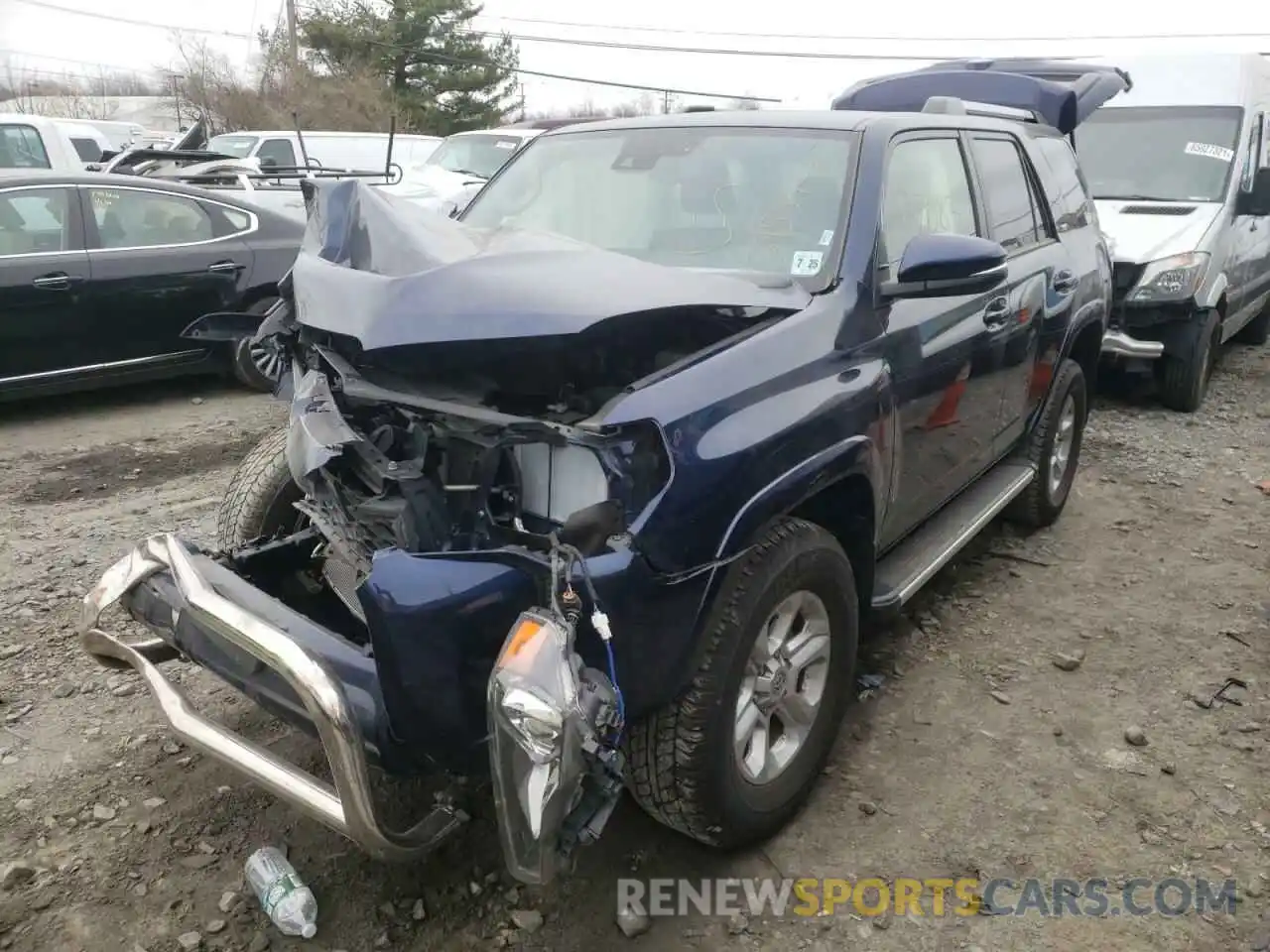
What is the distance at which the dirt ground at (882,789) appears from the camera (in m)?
2.43

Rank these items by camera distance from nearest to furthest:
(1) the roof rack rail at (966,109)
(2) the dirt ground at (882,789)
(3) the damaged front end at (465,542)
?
(3) the damaged front end at (465,542)
(2) the dirt ground at (882,789)
(1) the roof rack rail at (966,109)

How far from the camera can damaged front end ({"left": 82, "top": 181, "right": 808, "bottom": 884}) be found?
1923 millimetres

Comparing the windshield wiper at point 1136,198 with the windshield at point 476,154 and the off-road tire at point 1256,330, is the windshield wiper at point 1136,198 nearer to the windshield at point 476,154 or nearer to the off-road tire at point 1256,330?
the off-road tire at point 1256,330

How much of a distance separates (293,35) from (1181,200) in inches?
1219

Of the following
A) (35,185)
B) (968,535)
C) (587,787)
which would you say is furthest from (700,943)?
(35,185)

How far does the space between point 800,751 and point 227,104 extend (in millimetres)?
31115

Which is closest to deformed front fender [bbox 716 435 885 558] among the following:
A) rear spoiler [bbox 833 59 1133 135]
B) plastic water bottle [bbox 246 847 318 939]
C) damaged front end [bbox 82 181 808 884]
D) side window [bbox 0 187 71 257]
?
damaged front end [bbox 82 181 808 884]

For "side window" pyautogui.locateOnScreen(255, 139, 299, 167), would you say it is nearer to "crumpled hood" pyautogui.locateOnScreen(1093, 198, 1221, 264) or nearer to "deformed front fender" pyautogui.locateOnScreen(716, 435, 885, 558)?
"crumpled hood" pyautogui.locateOnScreen(1093, 198, 1221, 264)

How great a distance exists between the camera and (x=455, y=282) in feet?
7.32

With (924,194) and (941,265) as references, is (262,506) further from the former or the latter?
(924,194)

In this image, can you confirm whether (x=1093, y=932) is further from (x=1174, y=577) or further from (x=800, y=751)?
(x=1174, y=577)

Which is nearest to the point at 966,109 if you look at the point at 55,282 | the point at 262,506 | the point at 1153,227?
the point at 262,506

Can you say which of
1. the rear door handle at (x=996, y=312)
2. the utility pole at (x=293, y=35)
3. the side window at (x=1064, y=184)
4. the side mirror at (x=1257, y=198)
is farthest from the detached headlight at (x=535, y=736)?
the utility pole at (x=293, y=35)

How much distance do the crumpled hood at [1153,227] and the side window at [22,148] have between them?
10967mm
